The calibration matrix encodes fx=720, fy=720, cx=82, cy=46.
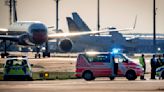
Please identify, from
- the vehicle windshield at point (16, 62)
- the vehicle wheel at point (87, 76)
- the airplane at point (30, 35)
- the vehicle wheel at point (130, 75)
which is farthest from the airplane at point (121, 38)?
the vehicle windshield at point (16, 62)

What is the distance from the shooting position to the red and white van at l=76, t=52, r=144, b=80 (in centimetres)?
4334

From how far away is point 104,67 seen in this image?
143 feet

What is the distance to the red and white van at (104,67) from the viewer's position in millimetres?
43344

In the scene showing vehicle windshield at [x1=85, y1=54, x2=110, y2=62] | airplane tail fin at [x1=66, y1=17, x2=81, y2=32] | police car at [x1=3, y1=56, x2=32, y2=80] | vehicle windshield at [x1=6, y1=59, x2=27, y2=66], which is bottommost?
police car at [x1=3, y1=56, x2=32, y2=80]

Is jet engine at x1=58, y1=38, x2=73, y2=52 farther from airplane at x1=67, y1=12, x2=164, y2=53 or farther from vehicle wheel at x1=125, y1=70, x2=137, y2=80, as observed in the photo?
vehicle wheel at x1=125, y1=70, x2=137, y2=80

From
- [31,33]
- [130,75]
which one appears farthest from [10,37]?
[130,75]

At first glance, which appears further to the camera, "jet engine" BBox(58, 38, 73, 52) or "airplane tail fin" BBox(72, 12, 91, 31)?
"airplane tail fin" BBox(72, 12, 91, 31)

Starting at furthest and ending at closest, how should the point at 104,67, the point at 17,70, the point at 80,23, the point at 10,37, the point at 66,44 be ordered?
the point at 80,23
the point at 66,44
the point at 10,37
the point at 104,67
the point at 17,70

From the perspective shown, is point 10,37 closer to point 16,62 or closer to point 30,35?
point 30,35

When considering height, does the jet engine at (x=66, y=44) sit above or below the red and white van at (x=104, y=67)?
above

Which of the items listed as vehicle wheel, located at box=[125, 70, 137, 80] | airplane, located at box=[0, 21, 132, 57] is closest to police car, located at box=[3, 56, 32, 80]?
vehicle wheel, located at box=[125, 70, 137, 80]

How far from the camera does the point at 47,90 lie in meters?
32.3

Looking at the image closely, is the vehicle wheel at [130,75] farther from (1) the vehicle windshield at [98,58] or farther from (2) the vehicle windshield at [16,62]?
(2) the vehicle windshield at [16,62]

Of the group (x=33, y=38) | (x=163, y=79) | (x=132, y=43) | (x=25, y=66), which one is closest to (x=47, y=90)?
(x=25, y=66)
